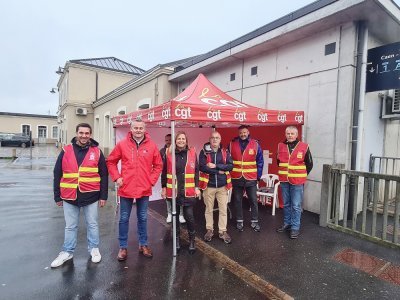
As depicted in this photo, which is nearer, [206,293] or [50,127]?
[206,293]

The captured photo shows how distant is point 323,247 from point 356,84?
10.4 feet

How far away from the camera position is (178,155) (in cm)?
377

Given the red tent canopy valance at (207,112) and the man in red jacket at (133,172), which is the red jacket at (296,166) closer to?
the red tent canopy valance at (207,112)

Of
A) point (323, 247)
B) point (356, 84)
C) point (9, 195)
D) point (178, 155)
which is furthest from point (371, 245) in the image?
point (9, 195)

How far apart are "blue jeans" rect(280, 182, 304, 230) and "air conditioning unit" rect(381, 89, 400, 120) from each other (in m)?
3.27

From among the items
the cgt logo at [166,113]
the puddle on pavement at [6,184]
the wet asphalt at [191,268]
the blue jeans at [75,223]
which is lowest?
the puddle on pavement at [6,184]

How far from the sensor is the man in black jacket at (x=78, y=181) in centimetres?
319

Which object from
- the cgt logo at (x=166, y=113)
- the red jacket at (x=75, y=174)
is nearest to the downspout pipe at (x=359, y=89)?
the cgt logo at (x=166, y=113)

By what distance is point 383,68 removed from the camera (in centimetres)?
505

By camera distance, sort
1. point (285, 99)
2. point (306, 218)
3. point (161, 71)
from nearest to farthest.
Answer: point (306, 218) → point (285, 99) → point (161, 71)

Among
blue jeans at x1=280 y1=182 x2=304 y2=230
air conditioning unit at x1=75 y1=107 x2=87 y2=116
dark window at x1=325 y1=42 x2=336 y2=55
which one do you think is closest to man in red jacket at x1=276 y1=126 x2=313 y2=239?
blue jeans at x1=280 y1=182 x2=304 y2=230

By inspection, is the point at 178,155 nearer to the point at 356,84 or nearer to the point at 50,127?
the point at 356,84

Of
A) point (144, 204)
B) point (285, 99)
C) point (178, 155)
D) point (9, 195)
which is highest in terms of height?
point (285, 99)

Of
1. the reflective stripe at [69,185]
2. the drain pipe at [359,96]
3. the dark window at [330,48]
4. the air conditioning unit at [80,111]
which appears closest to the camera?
the reflective stripe at [69,185]
